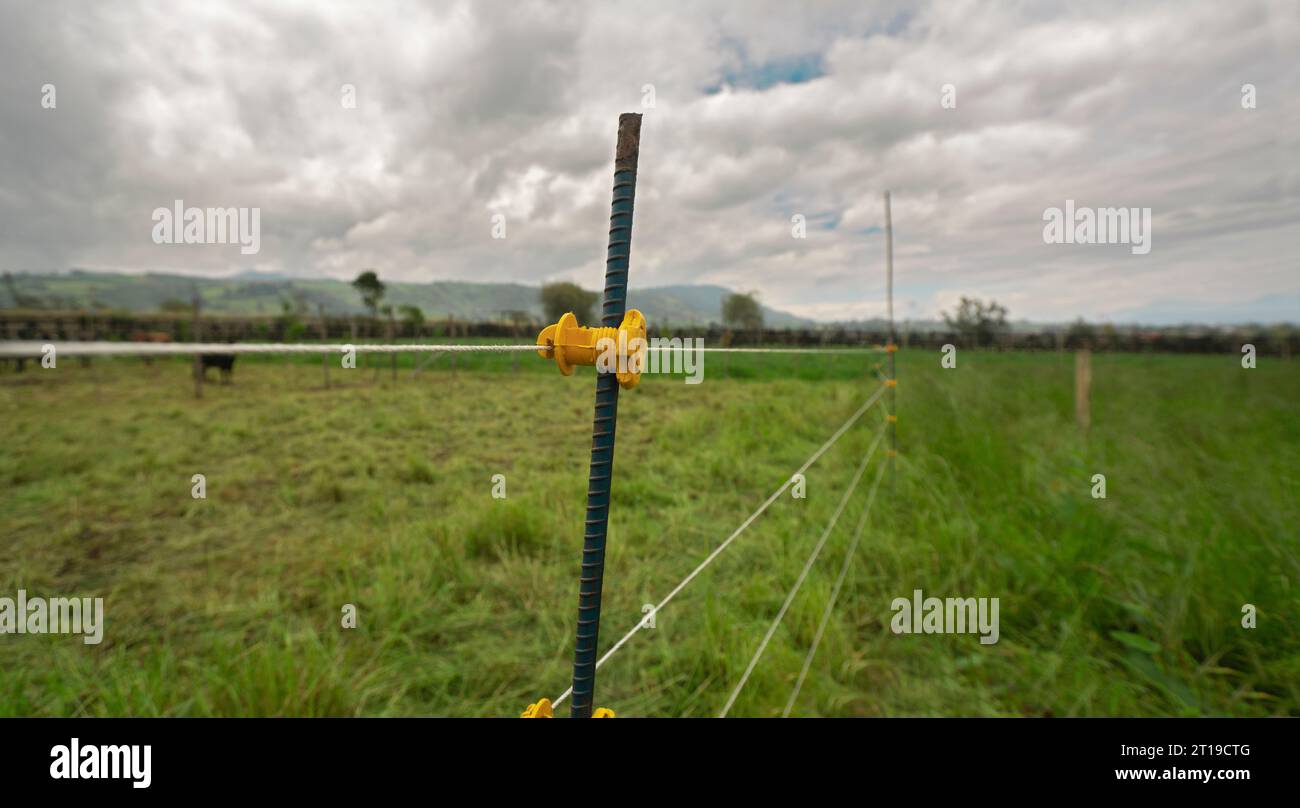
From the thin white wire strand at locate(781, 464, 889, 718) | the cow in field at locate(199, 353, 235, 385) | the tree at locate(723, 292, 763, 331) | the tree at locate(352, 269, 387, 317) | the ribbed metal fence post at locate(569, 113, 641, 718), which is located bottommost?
the thin white wire strand at locate(781, 464, 889, 718)

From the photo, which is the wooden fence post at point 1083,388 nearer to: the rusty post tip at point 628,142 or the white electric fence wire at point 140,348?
the rusty post tip at point 628,142

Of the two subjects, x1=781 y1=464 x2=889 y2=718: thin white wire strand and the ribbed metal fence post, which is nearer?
the ribbed metal fence post

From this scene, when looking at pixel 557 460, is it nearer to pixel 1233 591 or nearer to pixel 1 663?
pixel 1 663

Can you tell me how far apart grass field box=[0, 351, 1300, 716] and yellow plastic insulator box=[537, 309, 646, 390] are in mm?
1557

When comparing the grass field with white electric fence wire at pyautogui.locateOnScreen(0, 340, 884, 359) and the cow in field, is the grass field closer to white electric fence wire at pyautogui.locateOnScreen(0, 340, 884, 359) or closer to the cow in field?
white electric fence wire at pyautogui.locateOnScreen(0, 340, 884, 359)

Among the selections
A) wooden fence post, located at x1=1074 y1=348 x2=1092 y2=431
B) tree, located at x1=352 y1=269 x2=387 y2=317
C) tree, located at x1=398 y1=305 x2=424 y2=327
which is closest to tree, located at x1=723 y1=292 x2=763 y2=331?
wooden fence post, located at x1=1074 y1=348 x2=1092 y2=431

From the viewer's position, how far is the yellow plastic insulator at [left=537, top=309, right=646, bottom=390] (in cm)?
73

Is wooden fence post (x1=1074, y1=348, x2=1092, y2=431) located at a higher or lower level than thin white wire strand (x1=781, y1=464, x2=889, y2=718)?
higher

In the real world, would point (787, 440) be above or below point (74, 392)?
below

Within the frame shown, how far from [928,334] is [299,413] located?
110ft

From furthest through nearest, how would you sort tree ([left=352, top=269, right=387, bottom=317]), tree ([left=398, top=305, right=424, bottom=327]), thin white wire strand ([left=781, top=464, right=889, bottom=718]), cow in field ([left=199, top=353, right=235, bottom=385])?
1. tree ([left=352, top=269, right=387, bottom=317])
2. tree ([left=398, top=305, right=424, bottom=327])
3. cow in field ([left=199, top=353, right=235, bottom=385])
4. thin white wire strand ([left=781, top=464, right=889, bottom=718])

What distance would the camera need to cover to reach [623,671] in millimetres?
2119

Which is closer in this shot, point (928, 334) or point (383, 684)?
point (383, 684)
